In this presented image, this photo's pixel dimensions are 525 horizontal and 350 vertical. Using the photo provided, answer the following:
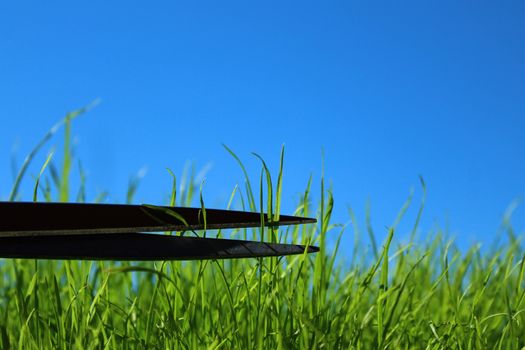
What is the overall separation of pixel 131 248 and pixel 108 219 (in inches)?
3.3

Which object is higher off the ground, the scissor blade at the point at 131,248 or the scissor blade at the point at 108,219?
the scissor blade at the point at 108,219

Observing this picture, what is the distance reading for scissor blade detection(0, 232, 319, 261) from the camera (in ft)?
4.49

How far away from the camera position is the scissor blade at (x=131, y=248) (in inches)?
53.9

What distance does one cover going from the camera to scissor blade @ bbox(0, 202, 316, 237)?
1307 mm

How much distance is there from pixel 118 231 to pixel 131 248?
100 mm

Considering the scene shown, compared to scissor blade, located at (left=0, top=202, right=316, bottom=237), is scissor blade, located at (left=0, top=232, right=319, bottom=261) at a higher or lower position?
lower

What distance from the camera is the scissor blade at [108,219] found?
1.31 metres

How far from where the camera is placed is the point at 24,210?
1.34m

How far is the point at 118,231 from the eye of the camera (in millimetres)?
1350

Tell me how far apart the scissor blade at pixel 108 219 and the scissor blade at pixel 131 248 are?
5 centimetres

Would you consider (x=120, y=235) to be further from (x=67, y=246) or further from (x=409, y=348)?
(x=409, y=348)

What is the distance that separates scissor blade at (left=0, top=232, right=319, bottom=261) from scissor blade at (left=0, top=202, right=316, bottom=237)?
0.05m

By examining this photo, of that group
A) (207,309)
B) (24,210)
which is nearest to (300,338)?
(207,309)

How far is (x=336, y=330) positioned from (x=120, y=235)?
2.55 feet
